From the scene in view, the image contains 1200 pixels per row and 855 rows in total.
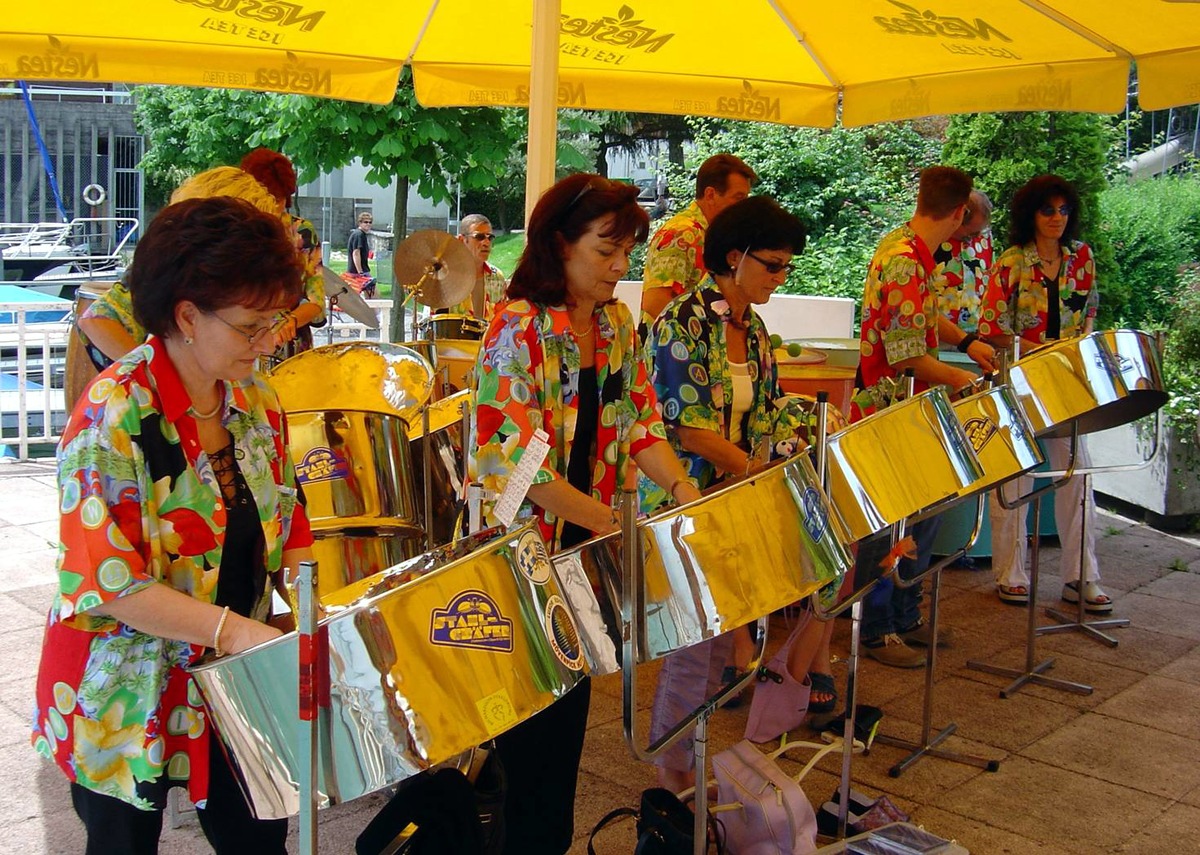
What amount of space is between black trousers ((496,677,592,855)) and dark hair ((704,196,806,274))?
0.85 metres

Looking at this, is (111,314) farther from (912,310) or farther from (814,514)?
(912,310)

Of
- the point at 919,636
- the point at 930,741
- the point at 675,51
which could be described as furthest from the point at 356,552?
the point at 675,51

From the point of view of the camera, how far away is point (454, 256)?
427 cm

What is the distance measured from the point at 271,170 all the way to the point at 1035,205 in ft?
7.04

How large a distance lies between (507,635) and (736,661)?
3.09 ft

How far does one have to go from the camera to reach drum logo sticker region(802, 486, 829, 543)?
160 cm

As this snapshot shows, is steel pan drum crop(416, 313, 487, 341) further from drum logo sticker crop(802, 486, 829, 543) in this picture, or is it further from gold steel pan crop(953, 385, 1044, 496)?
drum logo sticker crop(802, 486, 829, 543)

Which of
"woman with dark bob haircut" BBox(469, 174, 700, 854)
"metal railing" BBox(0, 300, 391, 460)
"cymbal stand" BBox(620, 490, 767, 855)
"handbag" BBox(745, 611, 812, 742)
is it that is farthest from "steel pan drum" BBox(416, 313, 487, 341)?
"cymbal stand" BBox(620, 490, 767, 855)

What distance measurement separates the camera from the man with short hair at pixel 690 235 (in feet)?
10.6

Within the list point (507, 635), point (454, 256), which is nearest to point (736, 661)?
point (507, 635)

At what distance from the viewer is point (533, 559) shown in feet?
4.40

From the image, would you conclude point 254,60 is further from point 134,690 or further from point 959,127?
point 959,127

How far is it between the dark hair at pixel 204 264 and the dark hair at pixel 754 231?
108 cm

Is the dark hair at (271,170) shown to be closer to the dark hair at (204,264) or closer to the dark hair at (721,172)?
the dark hair at (721,172)
